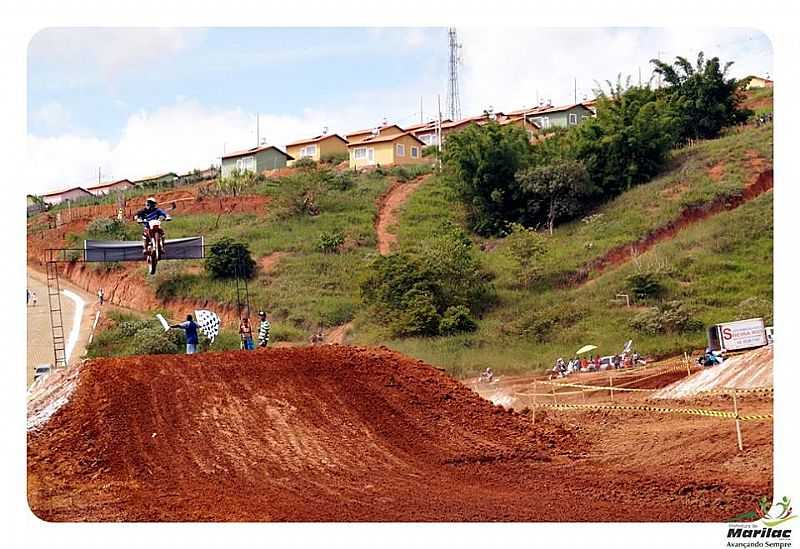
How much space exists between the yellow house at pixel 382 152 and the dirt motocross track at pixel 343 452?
20.9m

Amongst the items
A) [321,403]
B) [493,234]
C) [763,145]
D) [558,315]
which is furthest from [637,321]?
[763,145]

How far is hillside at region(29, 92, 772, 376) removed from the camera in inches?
811

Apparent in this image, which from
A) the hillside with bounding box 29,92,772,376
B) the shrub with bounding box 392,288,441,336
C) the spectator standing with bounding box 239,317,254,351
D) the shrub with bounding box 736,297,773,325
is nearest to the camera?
the spectator standing with bounding box 239,317,254,351

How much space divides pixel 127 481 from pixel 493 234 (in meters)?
15.0

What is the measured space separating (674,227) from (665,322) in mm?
5238

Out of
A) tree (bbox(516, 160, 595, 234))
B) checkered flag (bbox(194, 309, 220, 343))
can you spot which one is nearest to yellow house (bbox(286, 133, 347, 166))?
tree (bbox(516, 160, 595, 234))

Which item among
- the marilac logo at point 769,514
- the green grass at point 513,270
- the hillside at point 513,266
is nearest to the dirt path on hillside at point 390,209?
the hillside at point 513,266

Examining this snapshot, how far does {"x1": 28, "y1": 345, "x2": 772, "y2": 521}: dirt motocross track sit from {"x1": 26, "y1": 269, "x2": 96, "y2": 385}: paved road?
2271mm

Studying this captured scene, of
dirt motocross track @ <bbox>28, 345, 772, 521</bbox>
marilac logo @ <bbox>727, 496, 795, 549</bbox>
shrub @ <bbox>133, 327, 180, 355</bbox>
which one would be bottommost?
marilac logo @ <bbox>727, 496, 795, 549</bbox>

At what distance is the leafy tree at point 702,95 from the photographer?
33688 mm

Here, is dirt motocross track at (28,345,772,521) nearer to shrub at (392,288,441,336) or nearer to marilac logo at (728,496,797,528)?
marilac logo at (728,496,797,528)

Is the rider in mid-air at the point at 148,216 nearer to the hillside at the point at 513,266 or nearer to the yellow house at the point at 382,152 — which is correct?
the hillside at the point at 513,266

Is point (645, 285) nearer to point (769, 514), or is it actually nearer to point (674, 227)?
point (674, 227)

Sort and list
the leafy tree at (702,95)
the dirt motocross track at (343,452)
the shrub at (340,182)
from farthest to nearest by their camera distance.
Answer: the leafy tree at (702,95)
the shrub at (340,182)
the dirt motocross track at (343,452)
